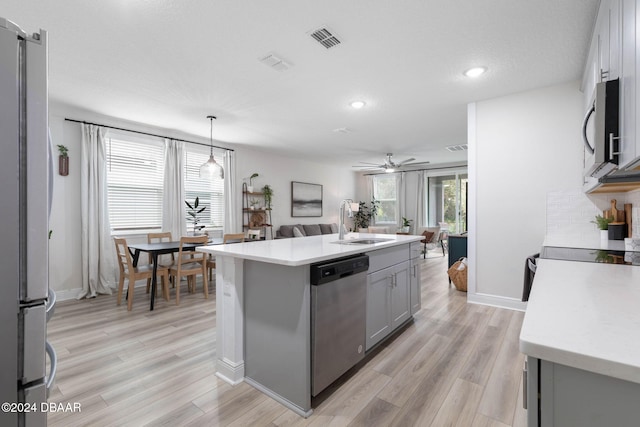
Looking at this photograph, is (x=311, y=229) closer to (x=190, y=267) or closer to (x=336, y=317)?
(x=190, y=267)

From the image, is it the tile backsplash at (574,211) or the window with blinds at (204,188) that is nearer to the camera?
the tile backsplash at (574,211)

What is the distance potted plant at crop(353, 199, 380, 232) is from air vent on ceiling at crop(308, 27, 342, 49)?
7.25m

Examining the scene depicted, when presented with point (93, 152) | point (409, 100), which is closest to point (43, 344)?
point (409, 100)

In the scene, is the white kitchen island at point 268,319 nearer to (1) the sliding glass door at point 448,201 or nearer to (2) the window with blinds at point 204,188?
(2) the window with blinds at point 204,188

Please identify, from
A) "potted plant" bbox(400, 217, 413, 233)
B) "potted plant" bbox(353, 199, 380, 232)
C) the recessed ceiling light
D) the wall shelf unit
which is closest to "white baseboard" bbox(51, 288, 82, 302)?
the wall shelf unit

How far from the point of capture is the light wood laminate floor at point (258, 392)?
5.57 ft

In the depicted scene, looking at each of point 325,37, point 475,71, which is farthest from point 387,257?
point 475,71

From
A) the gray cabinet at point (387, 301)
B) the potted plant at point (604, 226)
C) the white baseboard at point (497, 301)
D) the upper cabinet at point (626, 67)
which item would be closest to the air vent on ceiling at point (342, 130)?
the gray cabinet at point (387, 301)

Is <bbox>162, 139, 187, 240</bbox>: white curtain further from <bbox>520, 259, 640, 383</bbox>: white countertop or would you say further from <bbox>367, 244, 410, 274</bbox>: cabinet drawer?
<bbox>520, 259, 640, 383</bbox>: white countertop

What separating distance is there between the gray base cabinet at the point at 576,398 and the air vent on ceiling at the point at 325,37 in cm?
233

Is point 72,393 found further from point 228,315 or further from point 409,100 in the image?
point 409,100

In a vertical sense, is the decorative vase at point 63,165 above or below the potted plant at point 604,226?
above

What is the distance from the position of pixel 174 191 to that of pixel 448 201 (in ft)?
22.6

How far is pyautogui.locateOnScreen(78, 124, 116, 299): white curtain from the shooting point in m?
4.12
